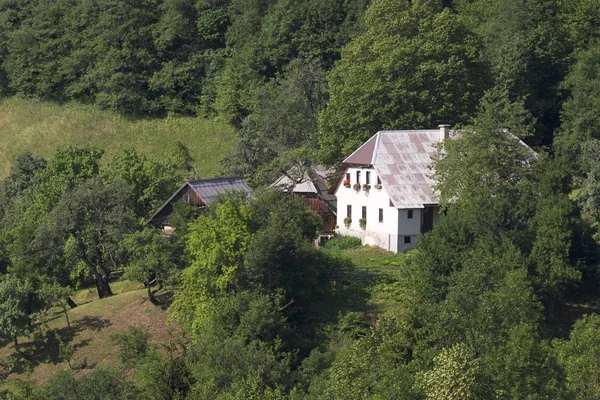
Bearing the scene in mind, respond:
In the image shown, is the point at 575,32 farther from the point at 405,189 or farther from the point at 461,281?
the point at 461,281

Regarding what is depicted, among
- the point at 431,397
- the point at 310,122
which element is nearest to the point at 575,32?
the point at 310,122

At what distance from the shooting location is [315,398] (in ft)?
116

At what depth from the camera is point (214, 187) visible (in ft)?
176

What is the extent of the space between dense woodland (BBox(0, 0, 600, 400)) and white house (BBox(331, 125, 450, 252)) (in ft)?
6.37

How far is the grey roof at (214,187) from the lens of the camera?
5244 centimetres

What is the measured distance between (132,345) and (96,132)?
116 feet

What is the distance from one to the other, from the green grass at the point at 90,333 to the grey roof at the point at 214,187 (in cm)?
518

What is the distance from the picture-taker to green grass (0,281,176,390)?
46875 mm

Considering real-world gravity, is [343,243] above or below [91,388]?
above

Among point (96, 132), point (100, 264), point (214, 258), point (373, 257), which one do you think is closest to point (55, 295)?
point (100, 264)

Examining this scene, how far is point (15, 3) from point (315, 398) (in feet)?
206

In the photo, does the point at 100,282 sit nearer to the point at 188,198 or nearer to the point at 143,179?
the point at 188,198

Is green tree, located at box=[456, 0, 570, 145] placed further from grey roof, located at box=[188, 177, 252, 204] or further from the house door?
grey roof, located at box=[188, 177, 252, 204]

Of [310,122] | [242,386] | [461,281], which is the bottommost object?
[242,386]
